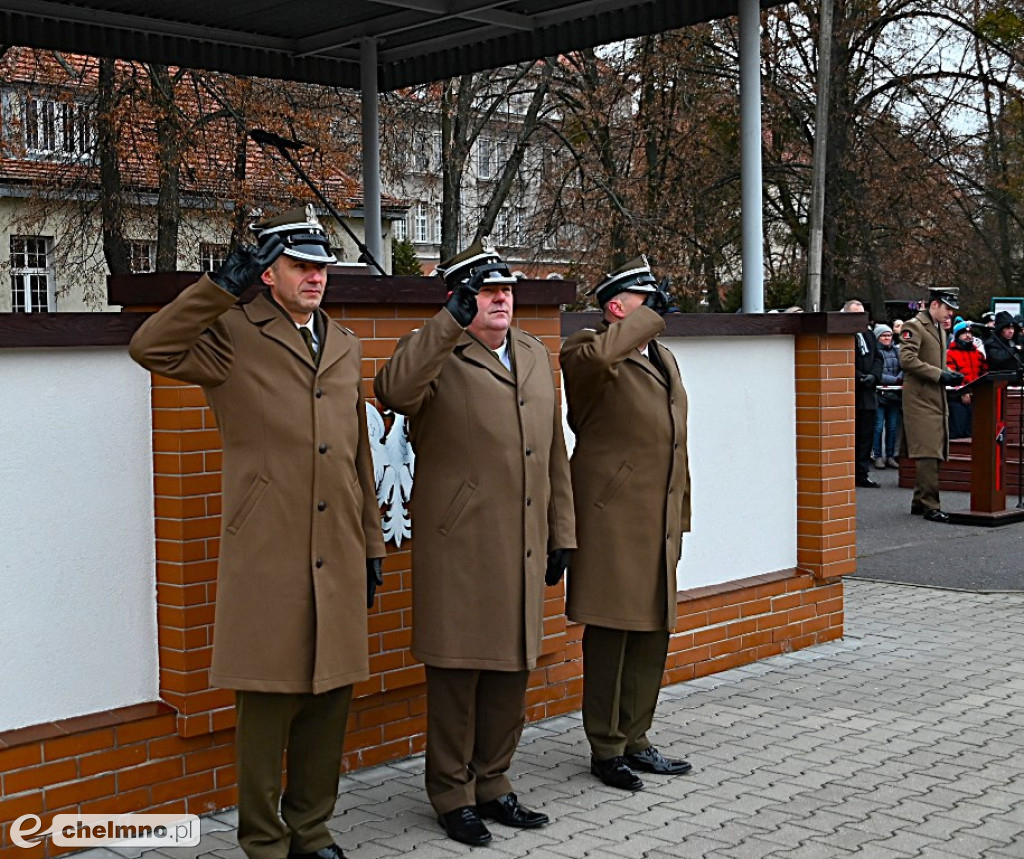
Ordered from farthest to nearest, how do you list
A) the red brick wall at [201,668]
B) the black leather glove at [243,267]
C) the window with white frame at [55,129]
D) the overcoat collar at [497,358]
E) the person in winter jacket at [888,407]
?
1. the window with white frame at [55,129]
2. the person in winter jacket at [888,407]
3. the overcoat collar at [497,358]
4. the red brick wall at [201,668]
5. the black leather glove at [243,267]

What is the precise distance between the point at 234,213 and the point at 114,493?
58.3ft

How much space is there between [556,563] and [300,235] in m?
1.60

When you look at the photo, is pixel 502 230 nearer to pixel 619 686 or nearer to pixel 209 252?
pixel 209 252

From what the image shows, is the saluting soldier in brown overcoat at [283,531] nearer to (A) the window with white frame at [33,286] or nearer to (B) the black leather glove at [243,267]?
(B) the black leather glove at [243,267]

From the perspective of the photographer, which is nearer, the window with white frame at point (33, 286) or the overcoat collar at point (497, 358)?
the overcoat collar at point (497, 358)

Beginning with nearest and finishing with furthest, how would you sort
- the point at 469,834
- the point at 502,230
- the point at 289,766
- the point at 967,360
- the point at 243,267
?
1. the point at 243,267
2. the point at 289,766
3. the point at 469,834
4. the point at 967,360
5. the point at 502,230

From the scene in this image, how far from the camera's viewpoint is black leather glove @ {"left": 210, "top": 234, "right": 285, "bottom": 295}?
3.99 metres

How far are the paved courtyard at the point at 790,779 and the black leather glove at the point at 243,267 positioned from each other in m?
1.81

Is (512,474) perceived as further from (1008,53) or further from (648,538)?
(1008,53)

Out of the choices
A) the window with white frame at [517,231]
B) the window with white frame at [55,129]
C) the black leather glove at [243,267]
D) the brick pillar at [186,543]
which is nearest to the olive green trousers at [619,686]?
the brick pillar at [186,543]

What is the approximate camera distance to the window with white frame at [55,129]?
20781mm

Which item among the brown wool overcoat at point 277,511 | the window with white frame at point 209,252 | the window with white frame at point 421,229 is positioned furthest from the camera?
the window with white frame at point 421,229

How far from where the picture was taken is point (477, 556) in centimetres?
479

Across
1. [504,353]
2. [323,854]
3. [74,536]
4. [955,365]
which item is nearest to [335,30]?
[504,353]
